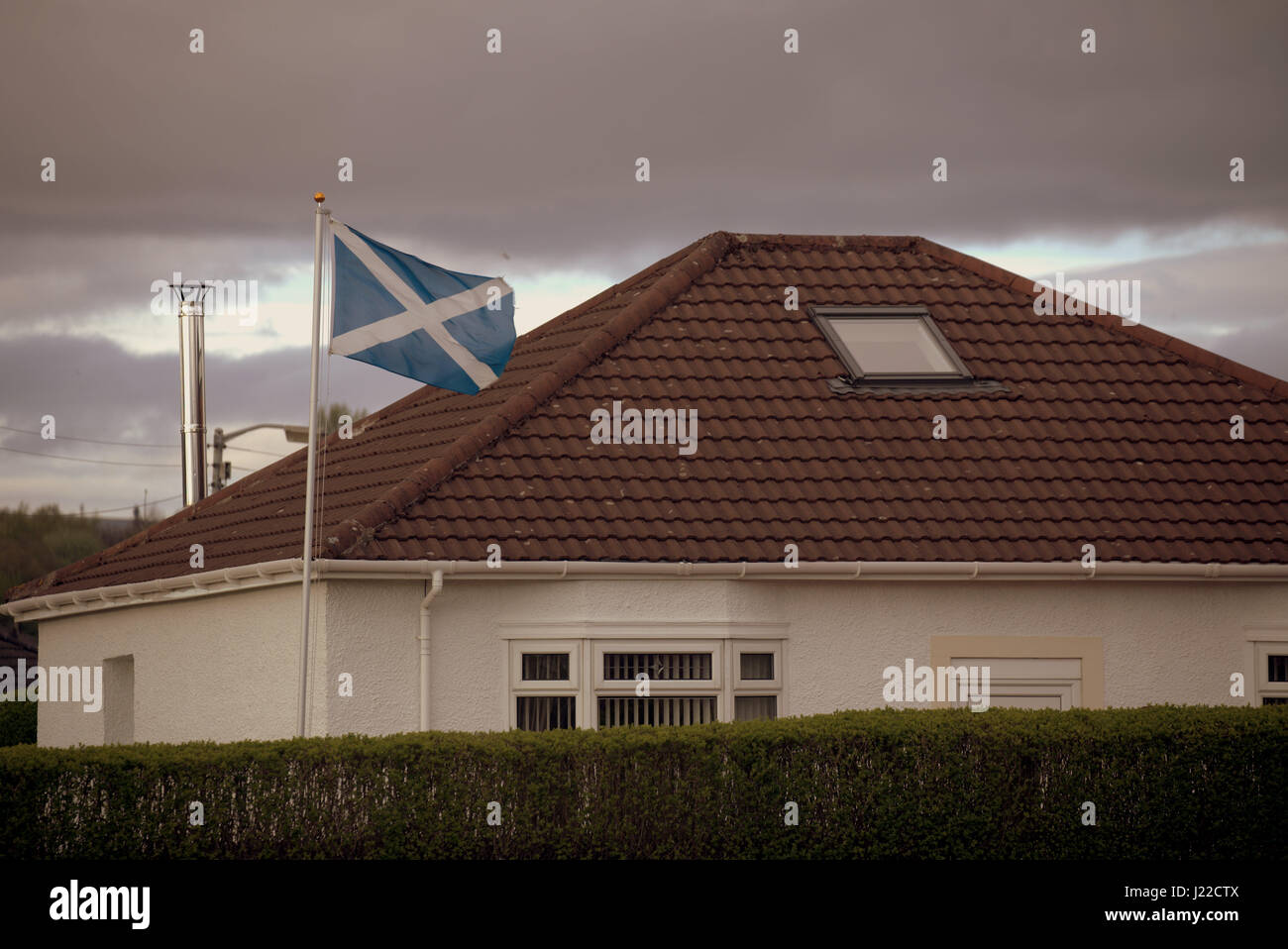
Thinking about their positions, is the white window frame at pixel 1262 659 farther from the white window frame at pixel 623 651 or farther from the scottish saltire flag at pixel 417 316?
the scottish saltire flag at pixel 417 316

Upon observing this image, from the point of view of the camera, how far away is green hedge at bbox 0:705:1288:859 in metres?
10.8

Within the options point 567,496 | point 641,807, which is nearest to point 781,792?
point 641,807

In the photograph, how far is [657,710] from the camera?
13664mm

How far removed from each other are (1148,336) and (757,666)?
245 inches

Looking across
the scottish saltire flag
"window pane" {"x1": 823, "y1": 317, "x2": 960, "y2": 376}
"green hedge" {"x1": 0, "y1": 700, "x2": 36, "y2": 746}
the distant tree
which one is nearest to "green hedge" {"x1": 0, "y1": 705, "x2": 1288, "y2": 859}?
the scottish saltire flag

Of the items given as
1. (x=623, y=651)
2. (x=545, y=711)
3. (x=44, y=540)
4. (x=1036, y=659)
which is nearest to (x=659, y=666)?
(x=623, y=651)

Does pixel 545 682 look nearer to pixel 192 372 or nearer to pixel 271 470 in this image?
pixel 271 470

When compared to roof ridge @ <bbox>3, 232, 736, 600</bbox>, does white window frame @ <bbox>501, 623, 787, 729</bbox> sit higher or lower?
lower

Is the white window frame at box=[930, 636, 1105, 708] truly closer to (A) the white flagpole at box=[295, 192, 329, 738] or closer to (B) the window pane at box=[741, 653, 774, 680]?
Result: (B) the window pane at box=[741, 653, 774, 680]

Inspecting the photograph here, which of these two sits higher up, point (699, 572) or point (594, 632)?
point (699, 572)

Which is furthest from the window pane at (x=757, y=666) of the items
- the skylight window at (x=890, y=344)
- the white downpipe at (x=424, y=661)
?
the skylight window at (x=890, y=344)

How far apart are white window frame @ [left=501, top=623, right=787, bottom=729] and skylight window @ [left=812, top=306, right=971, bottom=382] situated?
11.7 ft

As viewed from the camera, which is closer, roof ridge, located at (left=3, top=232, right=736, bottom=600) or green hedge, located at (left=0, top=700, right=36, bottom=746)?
roof ridge, located at (left=3, top=232, right=736, bottom=600)
